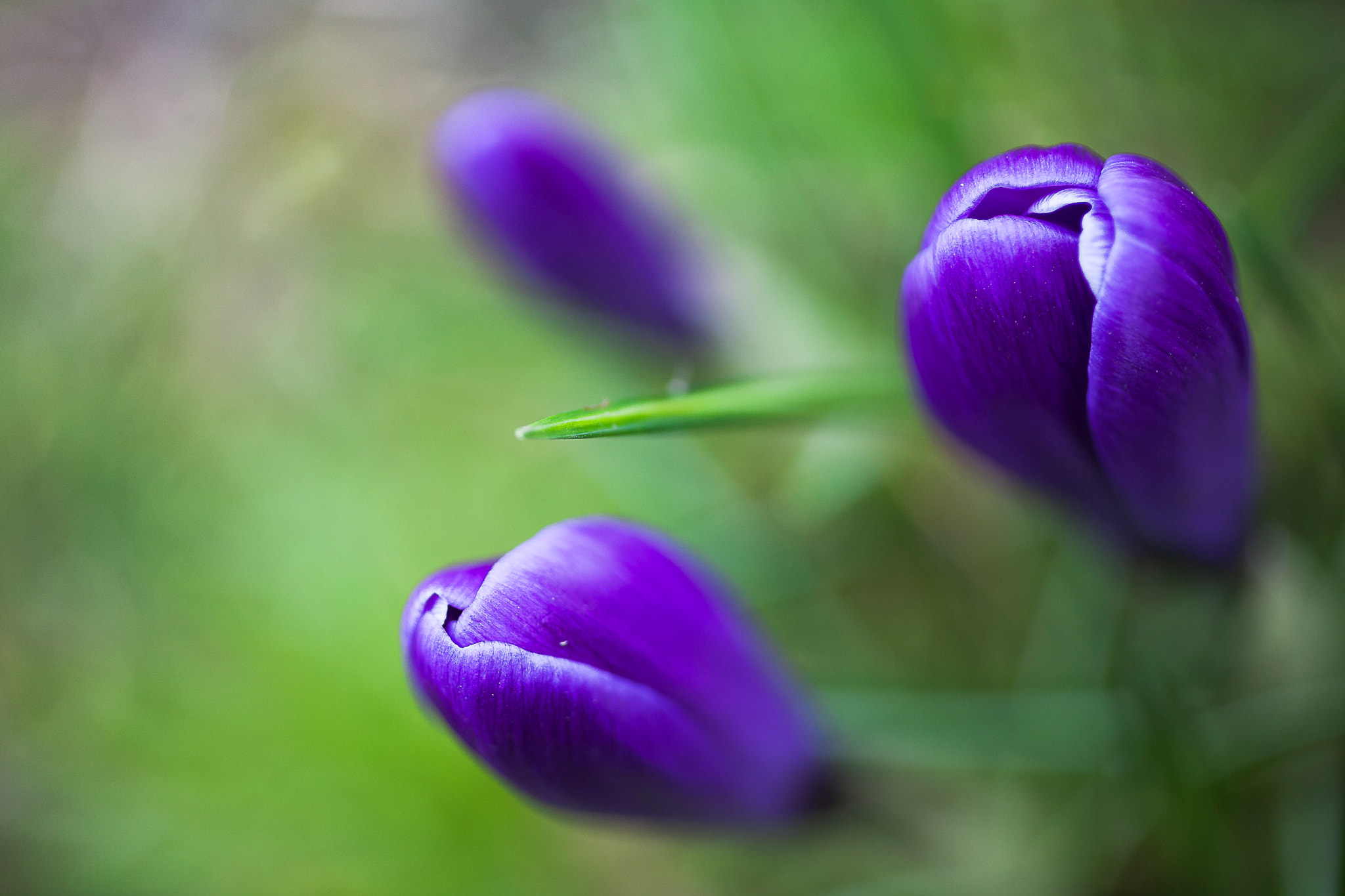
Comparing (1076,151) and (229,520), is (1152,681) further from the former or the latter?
(229,520)

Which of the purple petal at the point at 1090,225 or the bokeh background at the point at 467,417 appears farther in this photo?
the bokeh background at the point at 467,417

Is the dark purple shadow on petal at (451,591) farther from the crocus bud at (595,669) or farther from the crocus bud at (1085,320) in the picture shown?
the crocus bud at (1085,320)

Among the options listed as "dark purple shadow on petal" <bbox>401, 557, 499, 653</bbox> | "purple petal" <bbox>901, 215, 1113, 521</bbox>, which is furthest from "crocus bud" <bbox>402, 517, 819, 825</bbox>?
"purple petal" <bbox>901, 215, 1113, 521</bbox>

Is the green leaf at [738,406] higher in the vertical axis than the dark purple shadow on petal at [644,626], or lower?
higher

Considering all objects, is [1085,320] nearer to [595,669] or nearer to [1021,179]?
[1021,179]

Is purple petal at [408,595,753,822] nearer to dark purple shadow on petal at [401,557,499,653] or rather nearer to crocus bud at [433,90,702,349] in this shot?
dark purple shadow on petal at [401,557,499,653]

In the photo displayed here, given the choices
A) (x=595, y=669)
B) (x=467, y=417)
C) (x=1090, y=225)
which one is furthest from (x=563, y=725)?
(x=467, y=417)

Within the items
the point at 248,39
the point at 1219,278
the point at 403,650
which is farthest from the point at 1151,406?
the point at 248,39

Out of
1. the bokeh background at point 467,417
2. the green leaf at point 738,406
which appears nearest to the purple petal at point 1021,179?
the green leaf at point 738,406
